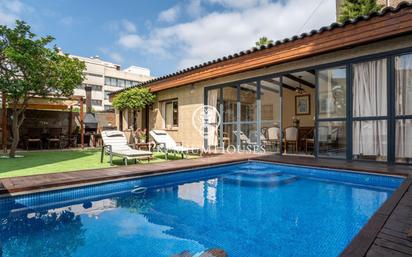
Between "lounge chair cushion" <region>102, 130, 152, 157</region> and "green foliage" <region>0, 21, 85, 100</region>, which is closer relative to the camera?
"lounge chair cushion" <region>102, 130, 152, 157</region>

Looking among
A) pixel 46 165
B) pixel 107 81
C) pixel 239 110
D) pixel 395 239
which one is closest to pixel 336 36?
pixel 239 110

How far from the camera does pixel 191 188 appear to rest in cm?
523

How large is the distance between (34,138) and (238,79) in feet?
36.7

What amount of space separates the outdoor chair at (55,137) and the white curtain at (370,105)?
1341 centimetres

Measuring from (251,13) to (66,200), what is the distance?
597 inches

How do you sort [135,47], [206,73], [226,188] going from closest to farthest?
[226,188]
[206,73]
[135,47]

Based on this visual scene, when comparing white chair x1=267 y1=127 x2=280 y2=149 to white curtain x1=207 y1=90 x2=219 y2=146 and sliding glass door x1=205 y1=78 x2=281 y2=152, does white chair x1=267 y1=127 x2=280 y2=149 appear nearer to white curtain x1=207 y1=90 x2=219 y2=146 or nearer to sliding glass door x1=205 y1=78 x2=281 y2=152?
sliding glass door x1=205 y1=78 x2=281 y2=152

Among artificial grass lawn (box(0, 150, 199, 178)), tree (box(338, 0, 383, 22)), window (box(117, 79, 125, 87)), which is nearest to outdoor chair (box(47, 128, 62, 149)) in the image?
artificial grass lawn (box(0, 150, 199, 178))

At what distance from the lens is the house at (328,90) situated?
5734 mm

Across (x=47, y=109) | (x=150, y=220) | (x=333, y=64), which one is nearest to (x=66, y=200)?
(x=150, y=220)

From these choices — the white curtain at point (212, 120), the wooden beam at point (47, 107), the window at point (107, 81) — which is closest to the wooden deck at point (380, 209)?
the white curtain at point (212, 120)

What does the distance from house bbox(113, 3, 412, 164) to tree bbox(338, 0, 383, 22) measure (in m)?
9.32

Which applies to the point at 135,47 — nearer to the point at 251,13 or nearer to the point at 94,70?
the point at 251,13

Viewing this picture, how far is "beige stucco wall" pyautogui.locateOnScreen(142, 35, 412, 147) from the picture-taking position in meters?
6.13
